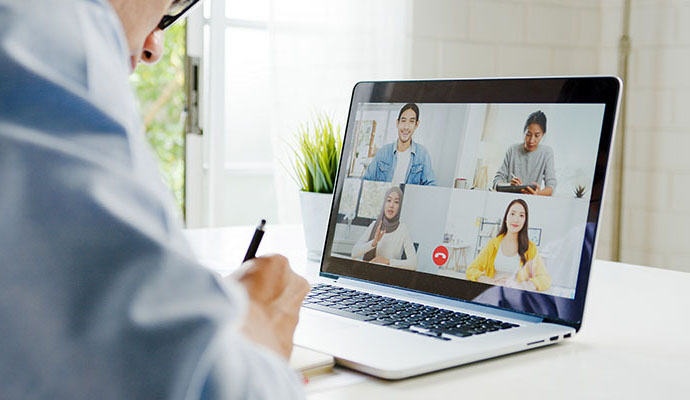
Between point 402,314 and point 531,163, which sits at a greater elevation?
point 531,163

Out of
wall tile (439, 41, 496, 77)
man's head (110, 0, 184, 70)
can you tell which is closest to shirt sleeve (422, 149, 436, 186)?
man's head (110, 0, 184, 70)

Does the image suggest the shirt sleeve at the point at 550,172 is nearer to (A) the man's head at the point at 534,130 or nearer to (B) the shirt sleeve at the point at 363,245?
(A) the man's head at the point at 534,130

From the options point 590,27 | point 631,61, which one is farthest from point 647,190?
point 590,27

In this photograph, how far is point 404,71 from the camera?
261 cm

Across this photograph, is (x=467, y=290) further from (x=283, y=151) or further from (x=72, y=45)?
(x=283, y=151)

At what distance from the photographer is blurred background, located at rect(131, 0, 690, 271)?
94.9 inches

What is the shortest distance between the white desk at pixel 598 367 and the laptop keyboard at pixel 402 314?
56 millimetres

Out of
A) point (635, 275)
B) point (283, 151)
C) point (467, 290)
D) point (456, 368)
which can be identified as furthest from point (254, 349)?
point (283, 151)

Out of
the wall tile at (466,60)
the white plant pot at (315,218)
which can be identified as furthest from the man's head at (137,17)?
the wall tile at (466,60)

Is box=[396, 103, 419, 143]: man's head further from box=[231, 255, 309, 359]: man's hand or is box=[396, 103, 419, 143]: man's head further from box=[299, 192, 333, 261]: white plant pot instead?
box=[231, 255, 309, 359]: man's hand

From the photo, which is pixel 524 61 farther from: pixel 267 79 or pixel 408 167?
pixel 408 167

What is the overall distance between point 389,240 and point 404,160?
101mm

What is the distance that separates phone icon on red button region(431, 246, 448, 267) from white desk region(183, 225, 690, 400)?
165 mm

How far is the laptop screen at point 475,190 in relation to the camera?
2.49ft
